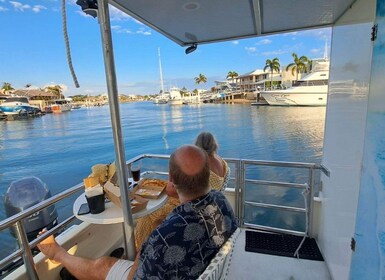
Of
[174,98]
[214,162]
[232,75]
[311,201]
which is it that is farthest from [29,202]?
[232,75]

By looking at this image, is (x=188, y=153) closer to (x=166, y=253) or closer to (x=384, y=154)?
(x=166, y=253)

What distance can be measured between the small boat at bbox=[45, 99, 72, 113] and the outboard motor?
36217mm

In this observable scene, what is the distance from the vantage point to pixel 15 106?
23.2 meters

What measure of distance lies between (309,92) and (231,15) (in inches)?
782

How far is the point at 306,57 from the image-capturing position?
99.9ft

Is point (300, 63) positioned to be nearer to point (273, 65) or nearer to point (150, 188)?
point (273, 65)

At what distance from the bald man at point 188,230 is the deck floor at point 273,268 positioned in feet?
3.19

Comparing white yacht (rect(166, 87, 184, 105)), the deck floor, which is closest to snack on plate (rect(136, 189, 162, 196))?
the deck floor

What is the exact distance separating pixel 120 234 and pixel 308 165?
5.82ft

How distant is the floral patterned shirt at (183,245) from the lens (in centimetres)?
84

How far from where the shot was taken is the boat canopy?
1307 millimetres

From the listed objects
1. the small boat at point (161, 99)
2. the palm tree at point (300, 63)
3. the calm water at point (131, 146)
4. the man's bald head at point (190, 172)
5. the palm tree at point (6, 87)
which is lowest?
the calm water at point (131, 146)

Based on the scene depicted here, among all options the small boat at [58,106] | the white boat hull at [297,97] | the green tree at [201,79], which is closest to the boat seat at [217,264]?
the white boat hull at [297,97]

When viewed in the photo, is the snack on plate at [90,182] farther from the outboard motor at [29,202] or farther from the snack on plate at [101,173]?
the outboard motor at [29,202]
